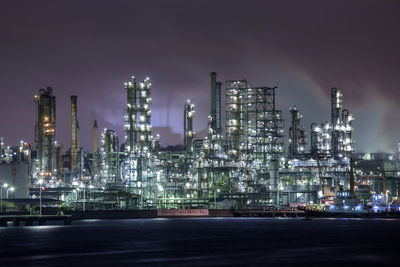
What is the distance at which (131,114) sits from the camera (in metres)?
154

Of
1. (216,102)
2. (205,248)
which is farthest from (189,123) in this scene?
(205,248)

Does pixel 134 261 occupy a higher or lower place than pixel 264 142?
lower

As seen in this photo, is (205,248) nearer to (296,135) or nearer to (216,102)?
(216,102)

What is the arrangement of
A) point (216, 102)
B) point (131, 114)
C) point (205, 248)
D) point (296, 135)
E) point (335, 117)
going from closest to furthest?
point (205, 248)
point (131, 114)
point (216, 102)
point (335, 117)
point (296, 135)

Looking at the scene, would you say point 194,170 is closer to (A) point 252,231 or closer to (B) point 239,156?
(B) point 239,156

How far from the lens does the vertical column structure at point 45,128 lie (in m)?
174

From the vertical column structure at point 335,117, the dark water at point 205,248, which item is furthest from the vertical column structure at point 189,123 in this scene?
the dark water at point 205,248

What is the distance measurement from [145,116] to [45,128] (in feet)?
107

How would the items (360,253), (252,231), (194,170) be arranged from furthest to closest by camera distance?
1. (194,170)
2. (252,231)
3. (360,253)

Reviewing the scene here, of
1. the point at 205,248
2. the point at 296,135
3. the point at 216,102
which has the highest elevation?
the point at 216,102

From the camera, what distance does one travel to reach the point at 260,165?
176 metres

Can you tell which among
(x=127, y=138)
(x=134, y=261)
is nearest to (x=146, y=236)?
(x=134, y=261)

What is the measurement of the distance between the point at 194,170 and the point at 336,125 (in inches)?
1584

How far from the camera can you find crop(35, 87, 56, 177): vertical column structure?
174500mm
